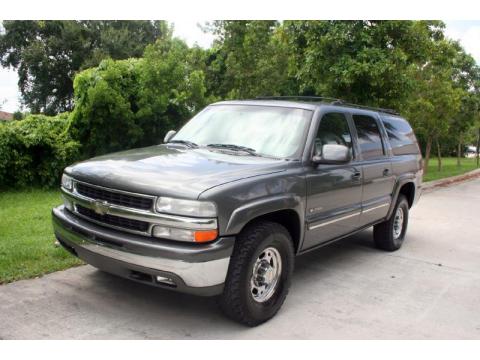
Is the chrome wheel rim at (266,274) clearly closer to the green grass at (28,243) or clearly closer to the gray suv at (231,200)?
the gray suv at (231,200)

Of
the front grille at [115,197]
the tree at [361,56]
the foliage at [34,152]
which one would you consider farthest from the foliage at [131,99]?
the front grille at [115,197]

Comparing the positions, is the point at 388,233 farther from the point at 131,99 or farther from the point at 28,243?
the point at 131,99

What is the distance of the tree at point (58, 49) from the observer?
29.8 m

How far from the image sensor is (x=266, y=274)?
13.4ft

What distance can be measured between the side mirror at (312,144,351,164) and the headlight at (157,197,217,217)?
1.47m

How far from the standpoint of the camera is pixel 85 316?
157 inches

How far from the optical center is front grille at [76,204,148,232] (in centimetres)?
362

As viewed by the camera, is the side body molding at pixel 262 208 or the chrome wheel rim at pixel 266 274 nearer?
the side body molding at pixel 262 208

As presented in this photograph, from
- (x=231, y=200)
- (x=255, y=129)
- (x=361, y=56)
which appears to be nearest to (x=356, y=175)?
(x=255, y=129)

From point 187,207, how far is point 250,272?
782mm

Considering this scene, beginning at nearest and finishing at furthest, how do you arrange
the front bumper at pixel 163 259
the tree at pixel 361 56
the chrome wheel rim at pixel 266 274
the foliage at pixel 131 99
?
the front bumper at pixel 163 259, the chrome wheel rim at pixel 266 274, the foliage at pixel 131 99, the tree at pixel 361 56

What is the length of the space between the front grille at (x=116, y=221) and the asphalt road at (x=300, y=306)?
2.68 ft

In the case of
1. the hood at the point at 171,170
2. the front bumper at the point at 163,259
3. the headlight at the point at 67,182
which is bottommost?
the front bumper at the point at 163,259

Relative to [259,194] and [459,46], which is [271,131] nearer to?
[259,194]
